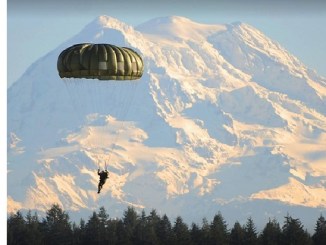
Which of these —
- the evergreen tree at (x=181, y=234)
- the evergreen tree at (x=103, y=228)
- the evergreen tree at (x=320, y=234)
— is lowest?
the evergreen tree at (x=320, y=234)

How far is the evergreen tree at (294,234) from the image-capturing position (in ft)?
493

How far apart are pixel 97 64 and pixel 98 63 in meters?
0.10

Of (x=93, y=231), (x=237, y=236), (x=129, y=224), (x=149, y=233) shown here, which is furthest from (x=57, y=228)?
(x=237, y=236)

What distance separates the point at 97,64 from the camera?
78.8 meters

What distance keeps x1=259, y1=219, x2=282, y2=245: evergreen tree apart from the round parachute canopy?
241 ft

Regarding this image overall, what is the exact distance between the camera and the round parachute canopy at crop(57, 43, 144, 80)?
7875 cm

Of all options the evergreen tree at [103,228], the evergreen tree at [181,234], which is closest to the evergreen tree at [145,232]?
the evergreen tree at [181,234]

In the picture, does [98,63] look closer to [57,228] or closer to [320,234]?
[57,228]

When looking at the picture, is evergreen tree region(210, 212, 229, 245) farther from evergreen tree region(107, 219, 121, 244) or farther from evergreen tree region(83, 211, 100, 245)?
evergreen tree region(83, 211, 100, 245)

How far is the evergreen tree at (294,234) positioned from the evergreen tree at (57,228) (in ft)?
74.3

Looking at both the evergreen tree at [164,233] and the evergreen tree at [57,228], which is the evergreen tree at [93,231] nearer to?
the evergreen tree at [57,228]
